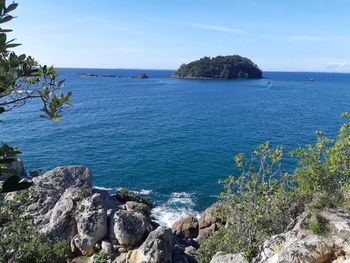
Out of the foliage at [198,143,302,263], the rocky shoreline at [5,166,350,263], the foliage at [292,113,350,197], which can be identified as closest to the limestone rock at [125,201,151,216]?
the rocky shoreline at [5,166,350,263]

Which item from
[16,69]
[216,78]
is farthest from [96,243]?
[216,78]

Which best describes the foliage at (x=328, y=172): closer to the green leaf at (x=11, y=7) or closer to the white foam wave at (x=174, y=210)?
the green leaf at (x=11, y=7)

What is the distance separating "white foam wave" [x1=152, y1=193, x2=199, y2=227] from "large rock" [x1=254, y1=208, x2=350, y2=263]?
18.4m

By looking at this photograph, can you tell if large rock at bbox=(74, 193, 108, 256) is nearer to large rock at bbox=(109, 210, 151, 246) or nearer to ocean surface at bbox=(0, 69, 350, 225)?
large rock at bbox=(109, 210, 151, 246)

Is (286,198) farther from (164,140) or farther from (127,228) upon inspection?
(164,140)

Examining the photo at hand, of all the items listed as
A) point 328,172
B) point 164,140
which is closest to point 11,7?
point 328,172

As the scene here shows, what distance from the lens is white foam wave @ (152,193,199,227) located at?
3019cm

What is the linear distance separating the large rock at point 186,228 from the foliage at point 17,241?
40.9ft

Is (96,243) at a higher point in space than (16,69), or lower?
lower

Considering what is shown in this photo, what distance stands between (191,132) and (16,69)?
2026 inches

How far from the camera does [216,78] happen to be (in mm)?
198500

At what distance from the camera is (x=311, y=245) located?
1127cm

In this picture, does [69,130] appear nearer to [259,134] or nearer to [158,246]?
[259,134]

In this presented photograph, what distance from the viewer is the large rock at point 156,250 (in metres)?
18.7
